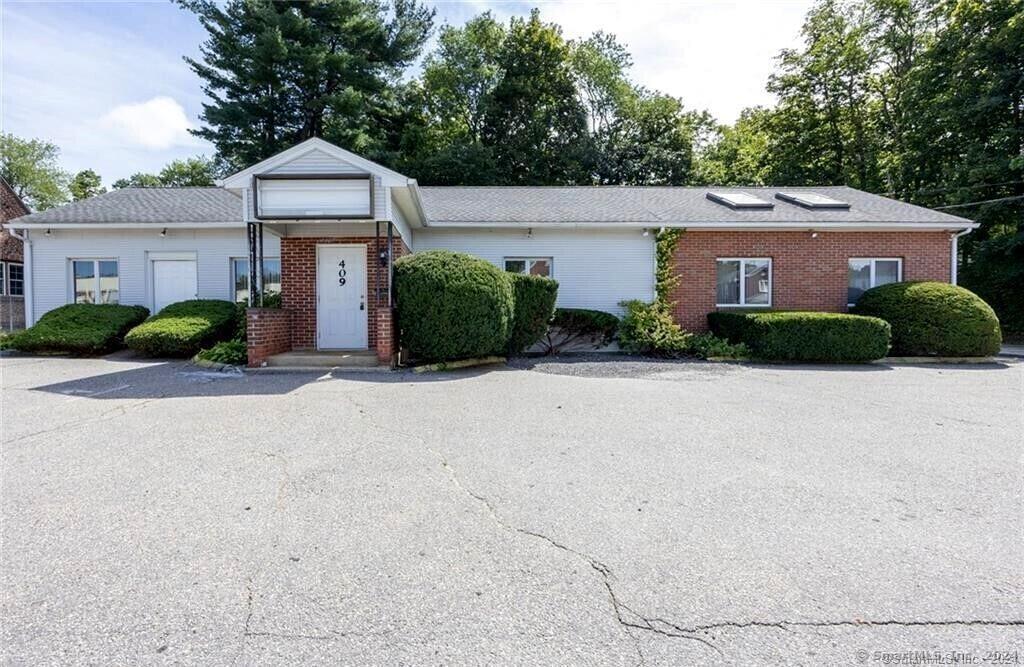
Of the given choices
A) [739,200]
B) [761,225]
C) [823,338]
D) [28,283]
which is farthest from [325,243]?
[739,200]

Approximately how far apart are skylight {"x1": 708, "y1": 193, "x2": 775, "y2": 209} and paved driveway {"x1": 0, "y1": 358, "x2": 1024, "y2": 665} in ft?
28.0

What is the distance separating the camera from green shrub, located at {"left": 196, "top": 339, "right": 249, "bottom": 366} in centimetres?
Result: 965

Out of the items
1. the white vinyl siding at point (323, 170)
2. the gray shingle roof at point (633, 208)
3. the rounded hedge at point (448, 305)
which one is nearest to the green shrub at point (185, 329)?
the white vinyl siding at point (323, 170)

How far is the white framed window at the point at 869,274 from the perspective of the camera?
1259 cm

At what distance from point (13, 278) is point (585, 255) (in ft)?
78.2

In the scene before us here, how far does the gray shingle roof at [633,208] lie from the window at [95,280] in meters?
8.45

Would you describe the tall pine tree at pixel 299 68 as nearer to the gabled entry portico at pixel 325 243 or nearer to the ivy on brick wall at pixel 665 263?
the gabled entry portico at pixel 325 243

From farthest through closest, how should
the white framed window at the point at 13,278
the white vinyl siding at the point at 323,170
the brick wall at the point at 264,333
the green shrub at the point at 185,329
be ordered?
the white framed window at the point at 13,278 → the green shrub at the point at 185,329 → the brick wall at the point at 264,333 → the white vinyl siding at the point at 323,170

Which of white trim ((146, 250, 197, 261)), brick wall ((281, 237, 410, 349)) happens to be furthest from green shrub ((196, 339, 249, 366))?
white trim ((146, 250, 197, 261))

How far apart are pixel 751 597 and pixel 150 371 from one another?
33.9ft

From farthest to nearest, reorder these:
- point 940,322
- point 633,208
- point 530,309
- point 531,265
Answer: point 633,208
point 531,265
point 940,322
point 530,309

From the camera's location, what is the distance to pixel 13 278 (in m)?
20.4

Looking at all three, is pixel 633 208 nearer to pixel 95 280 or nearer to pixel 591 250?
pixel 591 250

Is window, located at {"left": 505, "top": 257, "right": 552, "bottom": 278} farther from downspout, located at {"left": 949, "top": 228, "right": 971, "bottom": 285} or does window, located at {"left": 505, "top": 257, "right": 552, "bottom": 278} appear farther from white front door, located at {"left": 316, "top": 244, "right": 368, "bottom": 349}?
downspout, located at {"left": 949, "top": 228, "right": 971, "bottom": 285}
